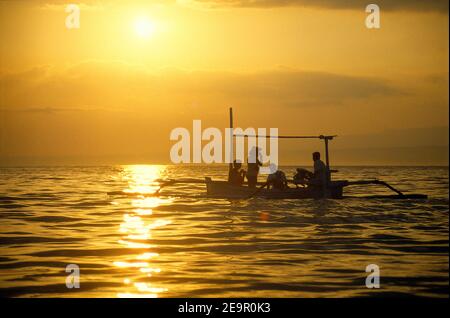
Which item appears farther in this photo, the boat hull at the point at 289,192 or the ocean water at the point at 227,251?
the boat hull at the point at 289,192

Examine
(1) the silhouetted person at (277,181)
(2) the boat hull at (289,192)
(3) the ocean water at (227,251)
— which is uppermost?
(1) the silhouetted person at (277,181)

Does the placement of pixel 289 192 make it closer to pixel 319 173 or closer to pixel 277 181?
pixel 277 181

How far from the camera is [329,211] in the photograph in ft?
91.0

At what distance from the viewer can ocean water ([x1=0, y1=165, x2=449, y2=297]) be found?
491 inches

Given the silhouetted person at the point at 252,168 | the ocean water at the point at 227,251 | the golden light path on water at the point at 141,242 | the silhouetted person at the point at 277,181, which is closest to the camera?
the golden light path on water at the point at 141,242

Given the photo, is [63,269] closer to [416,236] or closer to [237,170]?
[416,236]

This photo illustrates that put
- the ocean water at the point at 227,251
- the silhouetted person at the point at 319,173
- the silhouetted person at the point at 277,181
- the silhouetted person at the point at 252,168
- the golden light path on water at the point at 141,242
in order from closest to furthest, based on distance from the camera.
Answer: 1. the golden light path on water at the point at 141,242
2. the ocean water at the point at 227,251
3. the silhouetted person at the point at 319,173
4. the silhouetted person at the point at 277,181
5. the silhouetted person at the point at 252,168

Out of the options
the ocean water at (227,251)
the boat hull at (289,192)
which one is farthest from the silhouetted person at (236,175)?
the ocean water at (227,251)

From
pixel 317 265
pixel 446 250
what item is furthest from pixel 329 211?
pixel 317 265

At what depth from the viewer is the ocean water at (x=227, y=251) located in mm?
12477

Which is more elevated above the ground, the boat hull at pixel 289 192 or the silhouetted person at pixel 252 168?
the silhouetted person at pixel 252 168

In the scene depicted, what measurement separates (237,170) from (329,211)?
26.6 feet

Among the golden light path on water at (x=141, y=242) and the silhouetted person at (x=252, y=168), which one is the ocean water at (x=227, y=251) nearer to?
the golden light path on water at (x=141, y=242)

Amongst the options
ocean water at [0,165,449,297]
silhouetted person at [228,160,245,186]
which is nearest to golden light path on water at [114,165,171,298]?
ocean water at [0,165,449,297]
